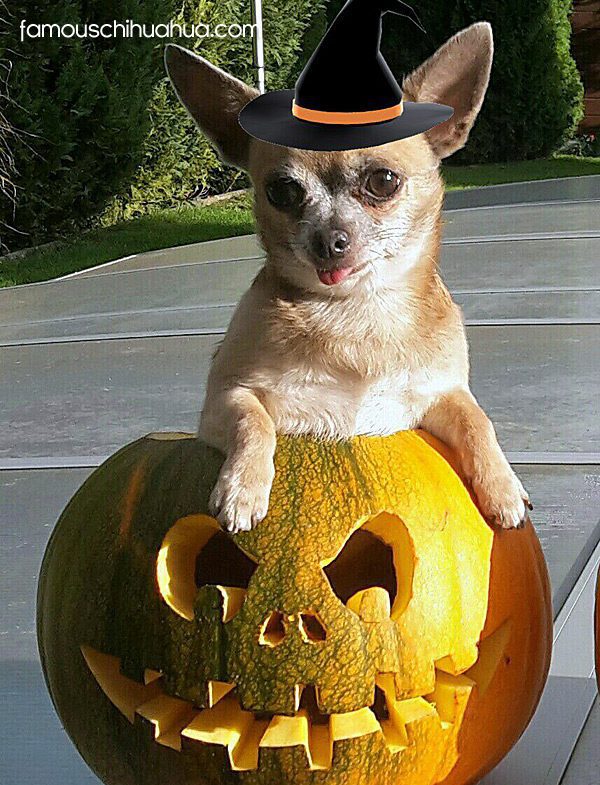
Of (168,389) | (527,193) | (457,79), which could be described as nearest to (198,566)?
(457,79)

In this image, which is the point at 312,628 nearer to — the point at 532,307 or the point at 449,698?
the point at 449,698

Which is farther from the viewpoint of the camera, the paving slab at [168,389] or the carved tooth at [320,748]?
the paving slab at [168,389]

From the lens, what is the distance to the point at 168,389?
13.5 ft

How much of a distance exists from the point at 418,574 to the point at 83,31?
8.51m

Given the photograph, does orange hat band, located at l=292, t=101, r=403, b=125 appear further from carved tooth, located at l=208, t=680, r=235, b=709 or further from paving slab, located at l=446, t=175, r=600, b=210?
paving slab, located at l=446, t=175, r=600, b=210

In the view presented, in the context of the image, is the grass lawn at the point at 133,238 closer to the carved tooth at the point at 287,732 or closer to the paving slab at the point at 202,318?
the paving slab at the point at 202,318

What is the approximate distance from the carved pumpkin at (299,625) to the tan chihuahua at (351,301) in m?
0.04

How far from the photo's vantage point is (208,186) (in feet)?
37.4

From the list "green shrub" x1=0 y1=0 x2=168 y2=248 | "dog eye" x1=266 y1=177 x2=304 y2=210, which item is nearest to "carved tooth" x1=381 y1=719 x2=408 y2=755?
"dog eye" x1=266 y1=177 x2=304 y2=210

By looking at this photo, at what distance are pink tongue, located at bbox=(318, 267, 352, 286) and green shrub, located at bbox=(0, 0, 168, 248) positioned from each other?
7.52 metres

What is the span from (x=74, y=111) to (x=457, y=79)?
8007mm

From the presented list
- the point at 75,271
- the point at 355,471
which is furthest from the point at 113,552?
the point at 75,271

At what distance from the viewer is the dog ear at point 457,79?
63.5 inches

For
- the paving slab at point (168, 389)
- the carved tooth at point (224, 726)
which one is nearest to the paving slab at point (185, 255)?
the paving slab at point (168, 389)
